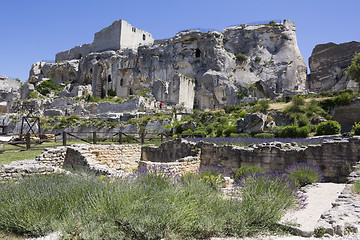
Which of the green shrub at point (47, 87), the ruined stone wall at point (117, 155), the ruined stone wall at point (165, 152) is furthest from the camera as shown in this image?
the green shrub at point (47, 87)

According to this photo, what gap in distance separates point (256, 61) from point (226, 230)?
42795mm

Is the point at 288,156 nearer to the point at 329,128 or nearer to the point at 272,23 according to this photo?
the point at 329,128

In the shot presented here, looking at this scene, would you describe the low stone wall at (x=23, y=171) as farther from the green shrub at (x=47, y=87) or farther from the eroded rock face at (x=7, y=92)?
the green shrub at (x=47, y=87)

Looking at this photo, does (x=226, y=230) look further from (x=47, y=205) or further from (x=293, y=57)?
(x=293, y=57)

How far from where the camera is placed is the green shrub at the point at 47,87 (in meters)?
54.7

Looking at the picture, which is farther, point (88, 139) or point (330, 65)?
point (330, 65)

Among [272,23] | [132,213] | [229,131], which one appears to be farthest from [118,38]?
[132,213]

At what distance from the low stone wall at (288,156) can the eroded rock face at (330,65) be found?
35725 mm

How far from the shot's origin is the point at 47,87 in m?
55.1

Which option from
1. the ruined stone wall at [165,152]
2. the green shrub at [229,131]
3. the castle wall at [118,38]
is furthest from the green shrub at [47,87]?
the ruined stone wall at [165,152]

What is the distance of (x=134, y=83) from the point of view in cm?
4731

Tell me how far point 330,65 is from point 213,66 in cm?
1979

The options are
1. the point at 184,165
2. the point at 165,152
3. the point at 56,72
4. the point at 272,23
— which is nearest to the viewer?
the point at 184,165

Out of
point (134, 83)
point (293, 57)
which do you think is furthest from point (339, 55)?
point (134, 83)
